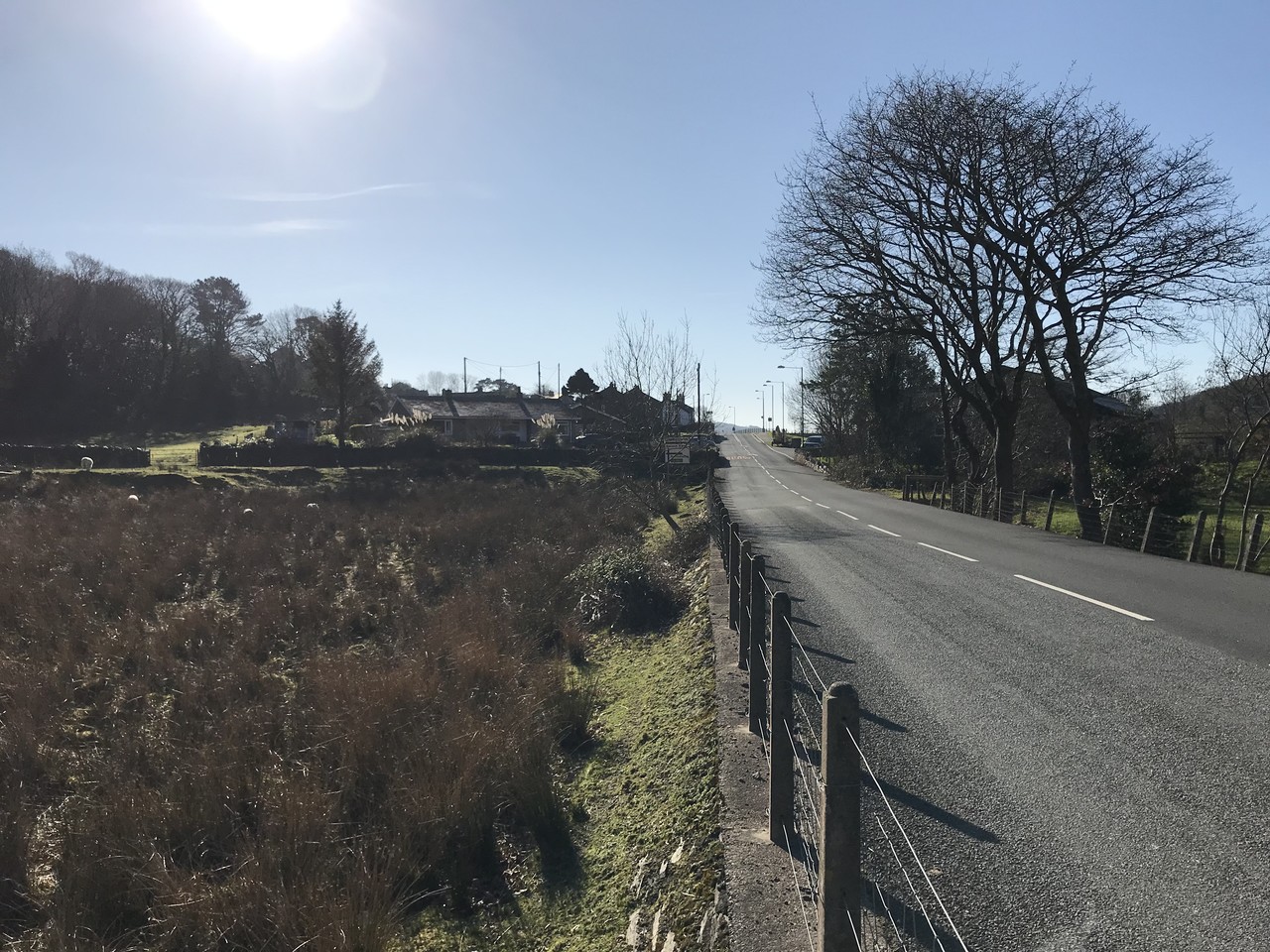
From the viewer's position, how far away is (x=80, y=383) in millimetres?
66438

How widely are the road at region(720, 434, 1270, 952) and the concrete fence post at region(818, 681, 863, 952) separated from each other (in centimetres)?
106

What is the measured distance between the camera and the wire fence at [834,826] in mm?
2492

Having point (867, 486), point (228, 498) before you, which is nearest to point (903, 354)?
point (867, 486)

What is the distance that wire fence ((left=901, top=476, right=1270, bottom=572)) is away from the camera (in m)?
14.2

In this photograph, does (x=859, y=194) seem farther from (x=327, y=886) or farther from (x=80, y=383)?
(x=80, y=383)

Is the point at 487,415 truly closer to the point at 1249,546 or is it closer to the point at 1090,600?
the point at 1249,546

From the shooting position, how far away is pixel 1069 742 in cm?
534

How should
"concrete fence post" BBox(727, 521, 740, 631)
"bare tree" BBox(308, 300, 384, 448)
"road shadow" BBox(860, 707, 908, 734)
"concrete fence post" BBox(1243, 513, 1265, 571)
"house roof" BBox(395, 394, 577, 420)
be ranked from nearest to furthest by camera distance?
"road shadow" BBox(860, 707, 908, 734) → "concrete fence post" BBox(727, 521, 740, 631) → "concrete fence post" BBox(1243, 513, 1265, 571) → "bare tree" BBox(308, 300, 384, 448) → "house roof" BBox(395, 394, 577, 420)

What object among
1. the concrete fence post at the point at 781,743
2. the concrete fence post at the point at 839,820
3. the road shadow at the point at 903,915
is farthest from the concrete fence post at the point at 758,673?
the concrete fence post at the point at 839,820

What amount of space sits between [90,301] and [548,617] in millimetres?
80034

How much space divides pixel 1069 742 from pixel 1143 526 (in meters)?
14.8

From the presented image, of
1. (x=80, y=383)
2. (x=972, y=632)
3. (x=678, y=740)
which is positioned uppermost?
(x=80, y=383)

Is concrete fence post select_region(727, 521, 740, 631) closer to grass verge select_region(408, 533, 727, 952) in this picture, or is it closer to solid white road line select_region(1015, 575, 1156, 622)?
grass verge select_region(408, 533, 727, 952)

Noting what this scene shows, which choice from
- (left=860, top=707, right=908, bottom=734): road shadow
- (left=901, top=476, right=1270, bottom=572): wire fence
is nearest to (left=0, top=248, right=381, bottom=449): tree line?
(left=901, top=476, right=1270, bottom=572): wire fence
